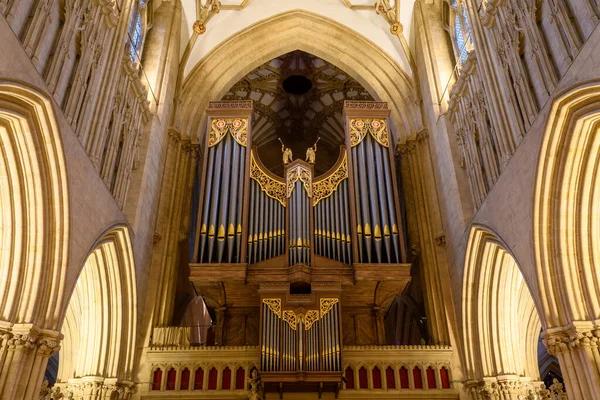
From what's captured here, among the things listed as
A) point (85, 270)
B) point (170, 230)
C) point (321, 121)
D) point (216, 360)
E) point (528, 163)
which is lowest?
point (216, 360)

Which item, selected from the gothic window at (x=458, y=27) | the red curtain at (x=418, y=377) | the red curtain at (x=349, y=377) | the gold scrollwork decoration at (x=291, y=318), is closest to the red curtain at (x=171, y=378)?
the gold scrollwork decoration at (x=291, y=318)

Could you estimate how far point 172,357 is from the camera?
10266 millimetres

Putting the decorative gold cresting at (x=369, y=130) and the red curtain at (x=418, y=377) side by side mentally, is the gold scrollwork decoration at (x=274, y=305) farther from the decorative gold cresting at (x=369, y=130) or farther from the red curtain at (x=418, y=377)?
the decorative gold cresting at (x=369, y=130)

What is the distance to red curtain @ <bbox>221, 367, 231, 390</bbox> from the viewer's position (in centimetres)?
1009

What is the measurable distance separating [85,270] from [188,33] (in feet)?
24.3

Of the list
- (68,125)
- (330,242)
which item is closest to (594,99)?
(330,242)

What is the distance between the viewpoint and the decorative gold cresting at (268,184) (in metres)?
11.3

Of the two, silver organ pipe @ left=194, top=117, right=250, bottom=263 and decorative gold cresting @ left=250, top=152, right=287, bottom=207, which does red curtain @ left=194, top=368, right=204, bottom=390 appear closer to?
silver organ pipe @ left=194, top=117, right=250, bottom=263

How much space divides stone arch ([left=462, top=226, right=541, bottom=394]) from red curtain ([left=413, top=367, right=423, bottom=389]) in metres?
0.84

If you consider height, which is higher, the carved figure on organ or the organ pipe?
the organ pipe

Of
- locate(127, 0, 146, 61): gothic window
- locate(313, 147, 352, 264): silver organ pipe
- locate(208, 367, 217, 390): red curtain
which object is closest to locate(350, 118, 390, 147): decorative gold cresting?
locate(313, 147, 352, 264): silver organ pipe

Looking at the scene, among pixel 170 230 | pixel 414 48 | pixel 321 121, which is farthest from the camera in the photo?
pixel 321 121

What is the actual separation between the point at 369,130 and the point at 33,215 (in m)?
7.70

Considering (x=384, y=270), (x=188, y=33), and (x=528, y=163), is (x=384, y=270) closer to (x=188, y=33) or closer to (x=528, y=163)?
(x=528, y=163)
